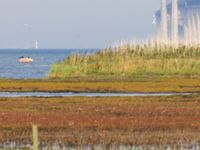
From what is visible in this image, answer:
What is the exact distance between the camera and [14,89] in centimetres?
5256

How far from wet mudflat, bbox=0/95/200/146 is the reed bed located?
27.6 m

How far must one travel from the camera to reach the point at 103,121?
29.6m

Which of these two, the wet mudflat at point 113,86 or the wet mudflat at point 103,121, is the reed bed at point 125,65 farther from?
the wet mudflat at point 103,121

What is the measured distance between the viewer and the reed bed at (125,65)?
225 feet

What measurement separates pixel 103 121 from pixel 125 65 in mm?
39415

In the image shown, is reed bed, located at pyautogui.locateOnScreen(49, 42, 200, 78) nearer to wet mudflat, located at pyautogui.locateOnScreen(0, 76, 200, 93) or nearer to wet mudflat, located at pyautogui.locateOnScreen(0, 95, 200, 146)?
wet mudflat, located at pyautogui.locateOnScreen(0, 76, 200, 93)

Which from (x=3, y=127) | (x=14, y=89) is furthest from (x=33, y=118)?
(x=14, y=89)

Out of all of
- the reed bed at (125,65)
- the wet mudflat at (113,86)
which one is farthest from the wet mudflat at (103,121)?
the reed bed at (125,65)

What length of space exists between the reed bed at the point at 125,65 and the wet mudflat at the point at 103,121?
27646mm

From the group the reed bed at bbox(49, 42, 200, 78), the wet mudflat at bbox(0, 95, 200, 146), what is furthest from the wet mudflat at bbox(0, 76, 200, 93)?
the wet mudflat at bbox(0, 95, 200, 146)

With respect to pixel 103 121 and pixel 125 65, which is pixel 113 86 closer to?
pixel 125 65

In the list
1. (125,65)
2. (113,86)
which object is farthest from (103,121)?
(125,65)

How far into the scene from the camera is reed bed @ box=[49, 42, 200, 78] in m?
68.6

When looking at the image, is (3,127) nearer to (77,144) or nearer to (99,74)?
(77,144)
